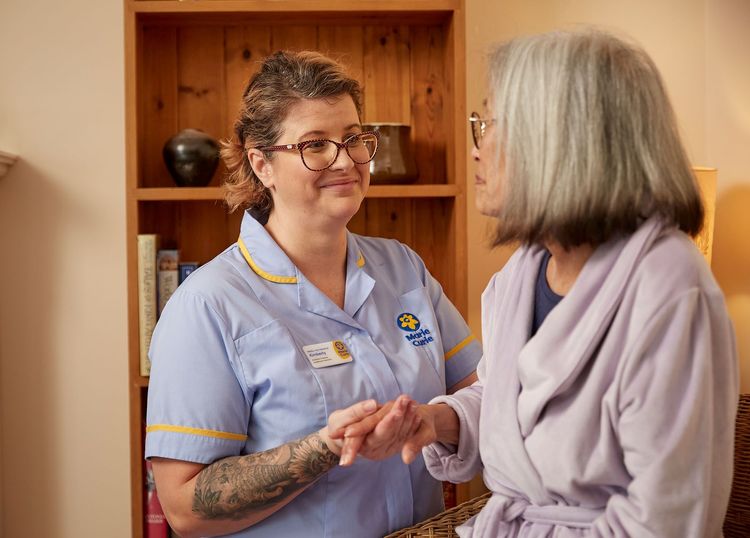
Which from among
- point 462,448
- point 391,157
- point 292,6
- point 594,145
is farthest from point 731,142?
point 594,145

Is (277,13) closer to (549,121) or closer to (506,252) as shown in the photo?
(506,252)

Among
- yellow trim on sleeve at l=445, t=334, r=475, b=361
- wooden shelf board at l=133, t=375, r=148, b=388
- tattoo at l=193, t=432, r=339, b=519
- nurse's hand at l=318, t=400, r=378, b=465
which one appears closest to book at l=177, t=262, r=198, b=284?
wooden shelf board at l=133, t=375, r=148, b=388

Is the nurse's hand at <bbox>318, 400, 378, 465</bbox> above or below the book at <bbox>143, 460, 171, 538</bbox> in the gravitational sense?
above

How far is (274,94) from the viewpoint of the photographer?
186cm

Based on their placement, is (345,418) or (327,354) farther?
(327,354)

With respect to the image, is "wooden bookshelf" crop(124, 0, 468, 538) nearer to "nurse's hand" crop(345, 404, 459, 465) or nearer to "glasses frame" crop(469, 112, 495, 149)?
"nurse's hand" crop(345, 404, 459, 465)

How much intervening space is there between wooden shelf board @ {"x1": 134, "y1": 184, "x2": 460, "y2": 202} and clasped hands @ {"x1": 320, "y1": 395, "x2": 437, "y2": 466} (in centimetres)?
117

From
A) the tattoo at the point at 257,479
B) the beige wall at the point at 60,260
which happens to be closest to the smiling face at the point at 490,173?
the tattoo at the point at 257,479

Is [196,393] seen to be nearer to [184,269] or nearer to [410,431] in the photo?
[410,431]

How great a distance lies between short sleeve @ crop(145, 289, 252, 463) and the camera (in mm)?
1629

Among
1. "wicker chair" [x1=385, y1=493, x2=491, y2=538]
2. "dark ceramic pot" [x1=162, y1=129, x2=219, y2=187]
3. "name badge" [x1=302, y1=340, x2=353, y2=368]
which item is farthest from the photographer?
"dark ceramic pot" [x1=162, y1=129, x2=219, y2=187]

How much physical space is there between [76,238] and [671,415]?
219 cm

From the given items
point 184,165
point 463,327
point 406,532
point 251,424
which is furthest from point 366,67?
point 406,532

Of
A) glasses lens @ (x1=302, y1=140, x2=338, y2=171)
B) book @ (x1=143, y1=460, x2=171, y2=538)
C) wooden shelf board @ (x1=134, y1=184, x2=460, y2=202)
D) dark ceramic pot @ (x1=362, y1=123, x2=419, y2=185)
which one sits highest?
dark ceramic pot @ (x1=362, y1=123, x2=419, y2=185)
